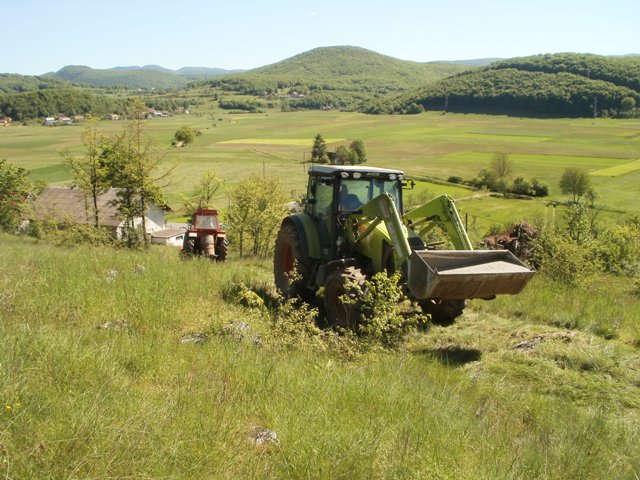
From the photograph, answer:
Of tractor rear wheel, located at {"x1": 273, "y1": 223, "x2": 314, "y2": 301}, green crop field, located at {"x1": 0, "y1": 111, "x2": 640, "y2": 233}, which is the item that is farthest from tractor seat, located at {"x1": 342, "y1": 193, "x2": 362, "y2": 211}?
green crop field, located at {"x1": 0, "y1": 111, "x2": 640, "y2": 233}

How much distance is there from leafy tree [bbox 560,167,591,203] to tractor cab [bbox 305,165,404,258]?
51665 millimetres

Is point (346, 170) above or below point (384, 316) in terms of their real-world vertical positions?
above

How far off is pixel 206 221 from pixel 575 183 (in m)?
49.6

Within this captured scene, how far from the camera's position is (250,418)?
3.66m

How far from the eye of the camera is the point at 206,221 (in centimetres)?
1681

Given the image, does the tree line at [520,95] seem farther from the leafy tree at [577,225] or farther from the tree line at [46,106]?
the leafy tree at [577,225]

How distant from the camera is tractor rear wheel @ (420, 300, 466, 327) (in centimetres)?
751

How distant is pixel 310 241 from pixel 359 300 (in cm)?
217

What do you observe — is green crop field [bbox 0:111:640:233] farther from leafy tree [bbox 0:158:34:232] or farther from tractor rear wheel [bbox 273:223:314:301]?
tractor rear wheel [bbox 273:223:314:301]

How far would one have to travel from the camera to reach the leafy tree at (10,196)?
89.2ft

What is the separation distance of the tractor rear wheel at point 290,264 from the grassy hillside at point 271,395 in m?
1.61

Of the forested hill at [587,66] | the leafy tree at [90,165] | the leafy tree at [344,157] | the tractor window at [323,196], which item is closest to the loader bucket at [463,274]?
the tractor window at [323,196]

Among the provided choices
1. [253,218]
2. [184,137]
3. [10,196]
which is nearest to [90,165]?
[253,218]

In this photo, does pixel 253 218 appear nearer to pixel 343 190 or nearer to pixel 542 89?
pixel 343 190
